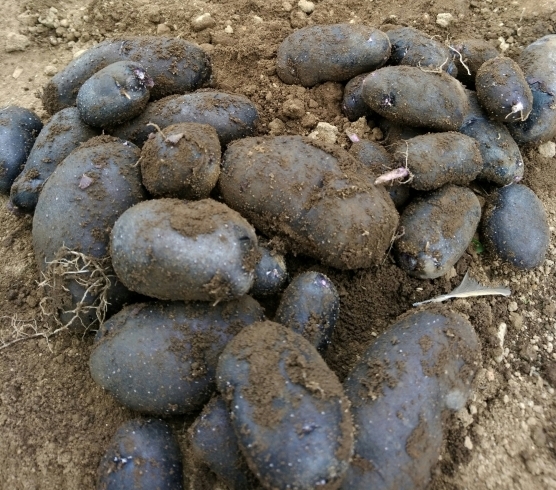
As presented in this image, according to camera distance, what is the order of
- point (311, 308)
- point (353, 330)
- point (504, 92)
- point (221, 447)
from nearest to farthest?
point (221, 447) → point (311, 308) → point (353, 330) → point (504, 92)

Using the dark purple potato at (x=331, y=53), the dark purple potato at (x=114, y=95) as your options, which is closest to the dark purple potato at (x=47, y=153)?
the dark purple potato at (x=114, y=95)

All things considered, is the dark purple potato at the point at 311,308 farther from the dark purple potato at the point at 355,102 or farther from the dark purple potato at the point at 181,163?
the dark purple potato at the point at 355,102

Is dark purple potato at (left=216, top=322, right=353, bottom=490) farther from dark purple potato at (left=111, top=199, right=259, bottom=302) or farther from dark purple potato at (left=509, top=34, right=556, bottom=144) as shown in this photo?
dark purple potato at (left=509, top=34, right=556, bottom=144)

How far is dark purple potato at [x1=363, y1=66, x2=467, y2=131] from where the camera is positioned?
2770 millimetres

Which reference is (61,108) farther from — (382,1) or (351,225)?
(382,1)

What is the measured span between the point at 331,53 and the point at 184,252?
1735 millimetres

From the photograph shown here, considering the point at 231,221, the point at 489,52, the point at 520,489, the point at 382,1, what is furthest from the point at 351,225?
the point at 382,1

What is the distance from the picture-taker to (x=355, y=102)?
3059mm

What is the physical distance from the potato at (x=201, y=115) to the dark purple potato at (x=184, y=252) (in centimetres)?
76

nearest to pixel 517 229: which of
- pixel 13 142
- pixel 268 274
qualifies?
pixel 268 274

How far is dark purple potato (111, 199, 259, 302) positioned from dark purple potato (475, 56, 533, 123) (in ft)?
5.54

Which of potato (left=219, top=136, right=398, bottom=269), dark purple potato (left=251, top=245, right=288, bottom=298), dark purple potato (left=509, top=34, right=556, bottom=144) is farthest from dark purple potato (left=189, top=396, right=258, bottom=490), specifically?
dark purple potato (left=509, top=34, right=556, bottom=144)

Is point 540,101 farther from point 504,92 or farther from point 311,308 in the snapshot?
point 311,308

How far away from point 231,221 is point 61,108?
5.67 feet
